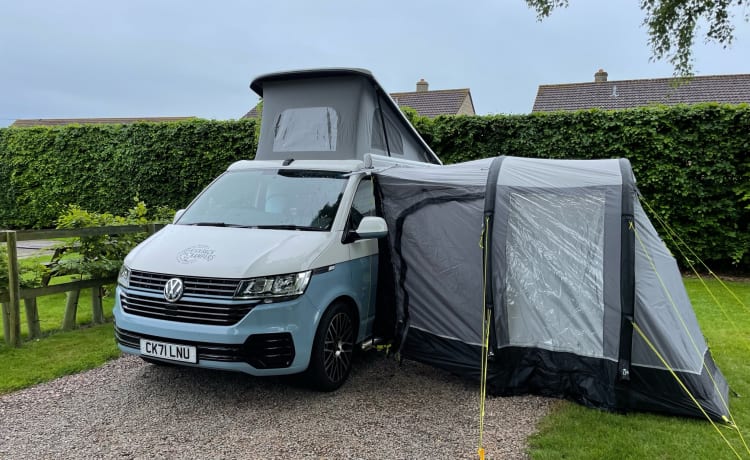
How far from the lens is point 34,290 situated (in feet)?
18.0

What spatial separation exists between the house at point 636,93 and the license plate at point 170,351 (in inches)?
690

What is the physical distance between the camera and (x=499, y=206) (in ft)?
14.3

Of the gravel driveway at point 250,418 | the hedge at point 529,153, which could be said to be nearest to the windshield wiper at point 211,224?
the gravel driveway at point 250,418

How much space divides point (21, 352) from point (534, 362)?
4.98m

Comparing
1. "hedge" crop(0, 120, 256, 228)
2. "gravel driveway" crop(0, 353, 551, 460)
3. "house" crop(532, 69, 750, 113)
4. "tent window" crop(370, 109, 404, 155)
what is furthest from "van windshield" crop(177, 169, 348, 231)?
"house" crop(532, 69, 750, 113)

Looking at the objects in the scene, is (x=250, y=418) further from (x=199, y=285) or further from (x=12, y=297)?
(x=12, y=297)

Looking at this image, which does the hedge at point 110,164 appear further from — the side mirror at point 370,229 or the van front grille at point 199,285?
the van front grille at point 199,285

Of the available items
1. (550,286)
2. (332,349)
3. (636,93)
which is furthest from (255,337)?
(636,93)

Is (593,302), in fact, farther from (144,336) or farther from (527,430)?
(144,336)

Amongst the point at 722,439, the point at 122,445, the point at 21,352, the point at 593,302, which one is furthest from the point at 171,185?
the point at 722,439

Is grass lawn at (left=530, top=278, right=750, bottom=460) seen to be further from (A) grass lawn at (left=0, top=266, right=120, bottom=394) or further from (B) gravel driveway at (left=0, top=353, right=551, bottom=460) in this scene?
(A) grass lawn at (left=0, top=266, right=120, bottom=394)

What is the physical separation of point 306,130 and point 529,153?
616 centimetres

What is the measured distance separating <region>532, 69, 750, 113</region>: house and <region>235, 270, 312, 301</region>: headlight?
16.9 m

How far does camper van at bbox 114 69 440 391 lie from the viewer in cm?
384
